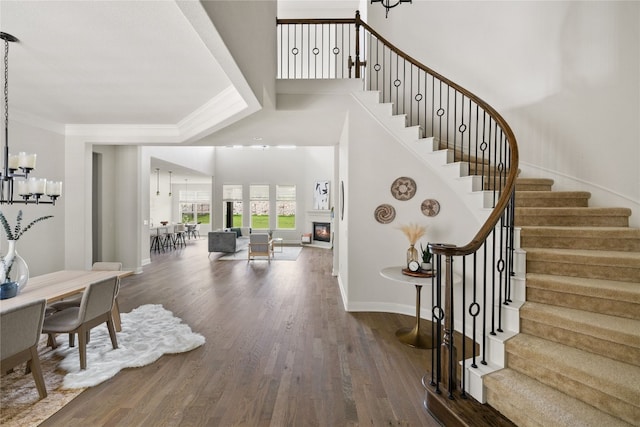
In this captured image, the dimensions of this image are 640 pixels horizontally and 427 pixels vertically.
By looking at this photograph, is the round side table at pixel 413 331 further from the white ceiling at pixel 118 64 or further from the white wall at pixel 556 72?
the white ceiling at pixel 118 64

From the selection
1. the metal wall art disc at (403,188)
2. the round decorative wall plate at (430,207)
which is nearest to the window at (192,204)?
the metal wall art disc at (403,188)

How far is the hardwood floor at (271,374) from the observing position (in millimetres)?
2025

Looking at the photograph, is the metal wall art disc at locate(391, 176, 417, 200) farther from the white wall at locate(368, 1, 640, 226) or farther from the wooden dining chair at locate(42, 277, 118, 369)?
the wooden dining chair at locate(42, 277, 118, 369)

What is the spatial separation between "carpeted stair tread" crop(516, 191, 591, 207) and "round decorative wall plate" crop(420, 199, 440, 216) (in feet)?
2.89

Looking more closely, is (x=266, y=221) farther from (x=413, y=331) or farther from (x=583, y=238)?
(x=583, y=238)

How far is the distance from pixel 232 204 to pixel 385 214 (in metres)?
9.93

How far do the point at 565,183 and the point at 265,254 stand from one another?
21.6 ft

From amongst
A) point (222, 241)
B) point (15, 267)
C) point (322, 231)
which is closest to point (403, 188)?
point (15, 267)

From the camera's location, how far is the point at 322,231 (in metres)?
11.5

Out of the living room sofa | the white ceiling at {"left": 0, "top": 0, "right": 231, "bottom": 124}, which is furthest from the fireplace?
the white ceiling at {"left": 0, "top": 0, "right": 231, "bottom": 124}

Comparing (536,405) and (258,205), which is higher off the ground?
(258,205)

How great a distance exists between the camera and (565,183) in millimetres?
3682

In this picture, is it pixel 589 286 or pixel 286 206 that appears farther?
pixel 286 206

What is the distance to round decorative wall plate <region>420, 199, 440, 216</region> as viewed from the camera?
12.3 ft
